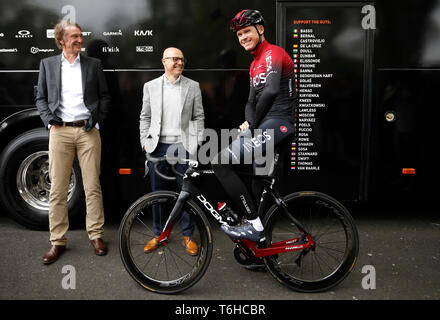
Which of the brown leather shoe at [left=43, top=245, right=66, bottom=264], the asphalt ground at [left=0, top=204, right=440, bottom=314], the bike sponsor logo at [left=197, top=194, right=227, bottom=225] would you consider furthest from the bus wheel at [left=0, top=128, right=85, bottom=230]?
the bike sponsor logo at [left=197, top=194, right=227, bottom=225]

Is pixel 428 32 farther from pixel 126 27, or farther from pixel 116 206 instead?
pixel 116 206

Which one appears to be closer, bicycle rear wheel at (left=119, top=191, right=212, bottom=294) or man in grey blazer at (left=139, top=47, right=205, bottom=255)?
bicycle rear wheel at (left=119, top=191, right=212, bottom=294)

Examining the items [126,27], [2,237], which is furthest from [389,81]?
[2,237]

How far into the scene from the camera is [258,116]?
3.07m

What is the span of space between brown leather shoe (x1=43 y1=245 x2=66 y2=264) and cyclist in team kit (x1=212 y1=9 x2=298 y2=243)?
5.75 feet

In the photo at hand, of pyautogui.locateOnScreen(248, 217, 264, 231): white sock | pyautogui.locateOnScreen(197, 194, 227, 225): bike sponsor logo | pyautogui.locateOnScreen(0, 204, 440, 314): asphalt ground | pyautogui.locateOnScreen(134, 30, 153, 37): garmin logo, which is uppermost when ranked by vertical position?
pyautogui.locateOnScreen(134, 30, 153, 37): garmin logo

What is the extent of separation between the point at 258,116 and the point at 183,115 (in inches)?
43.0

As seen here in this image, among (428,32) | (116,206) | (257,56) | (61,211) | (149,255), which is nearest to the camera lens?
(257,56)

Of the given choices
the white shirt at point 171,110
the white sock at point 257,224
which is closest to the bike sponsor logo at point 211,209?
the white sock at point 257,224

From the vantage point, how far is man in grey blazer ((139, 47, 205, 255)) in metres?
3.89

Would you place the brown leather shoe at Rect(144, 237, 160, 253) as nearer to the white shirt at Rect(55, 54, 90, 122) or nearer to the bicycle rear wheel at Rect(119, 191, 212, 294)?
the bicycle rear wheel at Rect(119, 191, 212, 294)

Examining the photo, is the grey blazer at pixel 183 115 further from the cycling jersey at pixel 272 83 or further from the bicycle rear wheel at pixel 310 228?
the bicycle rear wheel at pixel 310 228
